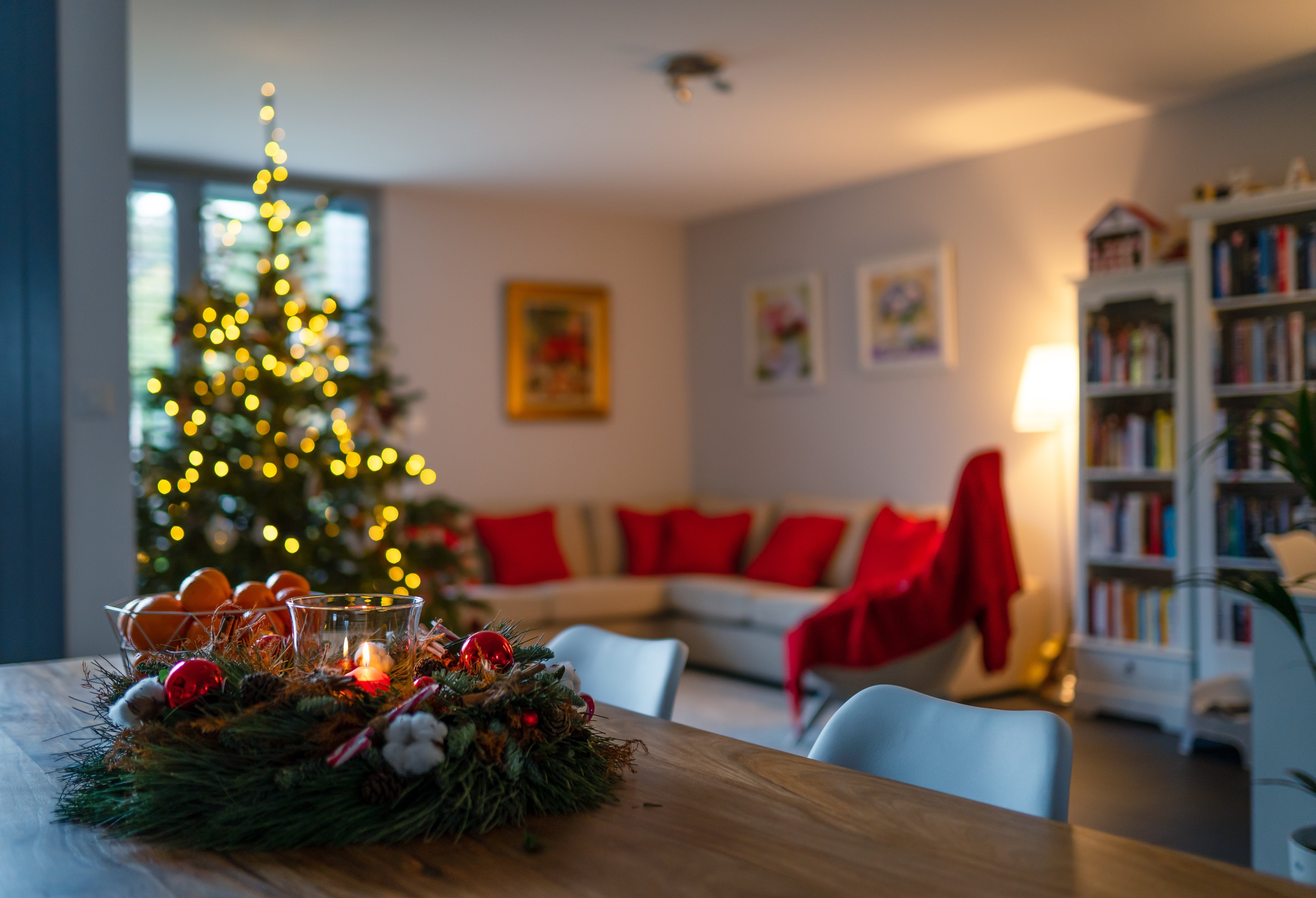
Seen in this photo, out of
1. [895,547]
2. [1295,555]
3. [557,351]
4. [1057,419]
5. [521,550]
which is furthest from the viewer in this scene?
[557,351]

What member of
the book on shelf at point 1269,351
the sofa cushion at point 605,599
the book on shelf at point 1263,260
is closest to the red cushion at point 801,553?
the sofa cushion at point 605,599

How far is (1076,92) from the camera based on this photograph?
4602 mm

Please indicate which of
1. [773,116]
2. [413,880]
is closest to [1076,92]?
[773,116]

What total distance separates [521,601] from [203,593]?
14.1 ft

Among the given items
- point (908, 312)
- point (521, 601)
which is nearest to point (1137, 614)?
point (908, 312)

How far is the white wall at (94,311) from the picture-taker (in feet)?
9.77

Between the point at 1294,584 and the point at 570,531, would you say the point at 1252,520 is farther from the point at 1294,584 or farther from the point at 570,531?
the point at 570,531

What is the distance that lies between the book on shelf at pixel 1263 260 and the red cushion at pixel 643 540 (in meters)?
3.33

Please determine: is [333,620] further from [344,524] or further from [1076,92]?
[1076,92]

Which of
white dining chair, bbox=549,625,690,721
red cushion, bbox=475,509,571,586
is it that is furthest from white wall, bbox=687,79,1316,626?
white dining chair, bbox=549,625,690,721

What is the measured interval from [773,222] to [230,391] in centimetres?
380

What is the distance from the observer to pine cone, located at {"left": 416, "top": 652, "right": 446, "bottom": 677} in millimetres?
1238

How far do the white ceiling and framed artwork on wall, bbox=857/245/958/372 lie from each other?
529 mm

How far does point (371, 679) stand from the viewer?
3.77ft
